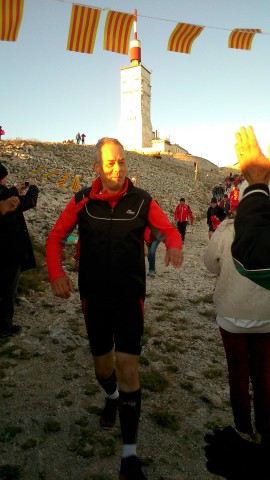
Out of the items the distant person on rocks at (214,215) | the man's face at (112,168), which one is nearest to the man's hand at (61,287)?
the man's face at (112,168)

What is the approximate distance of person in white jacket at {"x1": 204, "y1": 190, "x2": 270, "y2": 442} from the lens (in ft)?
8.45

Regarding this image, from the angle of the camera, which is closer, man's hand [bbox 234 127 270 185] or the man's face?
man's hand [bbox 234 127 270 185]

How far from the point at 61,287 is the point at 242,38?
9.54m

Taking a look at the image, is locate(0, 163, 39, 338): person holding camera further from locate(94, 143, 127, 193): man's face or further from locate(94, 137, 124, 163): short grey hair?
locate(94, 143, 127, 193): man's face

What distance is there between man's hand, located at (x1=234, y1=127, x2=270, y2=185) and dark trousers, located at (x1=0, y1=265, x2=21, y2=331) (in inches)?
168

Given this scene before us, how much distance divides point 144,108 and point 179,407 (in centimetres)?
6857

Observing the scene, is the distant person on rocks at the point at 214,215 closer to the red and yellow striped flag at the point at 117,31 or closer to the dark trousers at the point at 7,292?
the red and yellow striped flag at the point at 117,31

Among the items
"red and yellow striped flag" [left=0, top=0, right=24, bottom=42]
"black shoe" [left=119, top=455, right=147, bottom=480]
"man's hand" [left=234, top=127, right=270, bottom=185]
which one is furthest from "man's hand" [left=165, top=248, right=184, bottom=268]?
"red and yellow striped flag" [left=0, top=0, right=24, bottom=42]

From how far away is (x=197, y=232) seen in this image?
66.4ft

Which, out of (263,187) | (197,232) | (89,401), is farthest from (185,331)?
(197,232)

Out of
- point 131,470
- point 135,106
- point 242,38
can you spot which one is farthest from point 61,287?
point 135,106

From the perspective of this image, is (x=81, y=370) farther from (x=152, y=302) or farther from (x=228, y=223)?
(x=152, y=302)

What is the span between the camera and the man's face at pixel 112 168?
10.1ft

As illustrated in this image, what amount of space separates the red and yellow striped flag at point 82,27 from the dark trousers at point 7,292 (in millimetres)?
5937
